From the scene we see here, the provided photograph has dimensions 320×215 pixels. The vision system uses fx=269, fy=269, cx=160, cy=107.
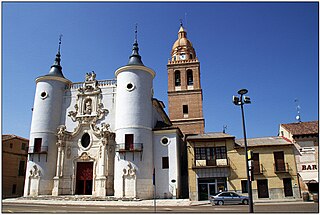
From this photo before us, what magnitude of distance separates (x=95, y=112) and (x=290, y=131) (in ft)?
72.6

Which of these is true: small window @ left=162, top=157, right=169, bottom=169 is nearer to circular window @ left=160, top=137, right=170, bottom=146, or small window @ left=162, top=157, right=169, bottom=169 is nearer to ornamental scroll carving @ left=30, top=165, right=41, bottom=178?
circular window @ left=160, top=137, right=170, bottom=146

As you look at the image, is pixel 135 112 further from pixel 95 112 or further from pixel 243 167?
pixel 243 167

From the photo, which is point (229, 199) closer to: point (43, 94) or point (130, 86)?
point (130, 86)

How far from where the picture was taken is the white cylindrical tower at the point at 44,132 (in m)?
30.8

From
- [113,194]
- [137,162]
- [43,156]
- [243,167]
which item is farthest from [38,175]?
[243,167]

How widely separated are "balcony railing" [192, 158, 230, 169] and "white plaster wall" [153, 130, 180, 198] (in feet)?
7.50

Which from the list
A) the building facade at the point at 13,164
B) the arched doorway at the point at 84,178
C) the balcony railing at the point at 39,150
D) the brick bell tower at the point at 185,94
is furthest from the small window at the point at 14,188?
the brick bell tower at the point at 185,94

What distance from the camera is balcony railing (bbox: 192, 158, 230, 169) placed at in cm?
2797

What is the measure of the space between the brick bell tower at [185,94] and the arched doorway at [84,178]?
58.8 ft

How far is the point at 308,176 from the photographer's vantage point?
2642cm

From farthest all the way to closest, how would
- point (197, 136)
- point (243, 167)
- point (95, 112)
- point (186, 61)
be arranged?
point (186, 61)
point (95, 112)
point (197, 136)
point (243, 167)

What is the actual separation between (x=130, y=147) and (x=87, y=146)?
6184mm

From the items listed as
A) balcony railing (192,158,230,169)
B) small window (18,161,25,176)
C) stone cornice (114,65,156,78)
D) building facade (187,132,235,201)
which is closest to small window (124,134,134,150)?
building facade (187,132,235,201)

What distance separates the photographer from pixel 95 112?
3294cm
